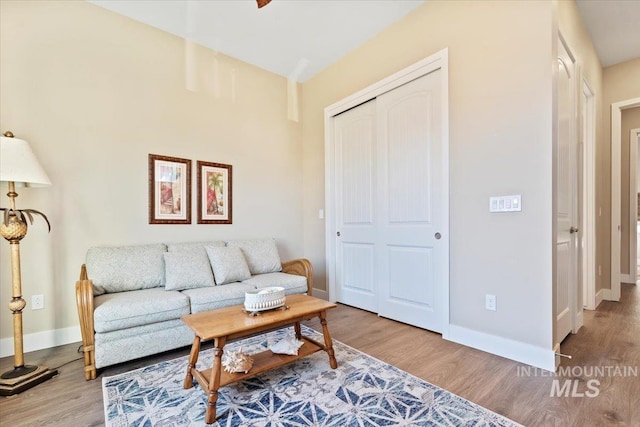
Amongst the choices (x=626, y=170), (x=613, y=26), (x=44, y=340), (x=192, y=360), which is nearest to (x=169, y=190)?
(x=44, y=340)

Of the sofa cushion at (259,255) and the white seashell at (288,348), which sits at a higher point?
the sofa cushion at (259,255)

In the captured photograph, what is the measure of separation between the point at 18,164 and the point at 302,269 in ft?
7.91

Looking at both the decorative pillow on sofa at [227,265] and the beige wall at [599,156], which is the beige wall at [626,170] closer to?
the beige wall at [599,156]

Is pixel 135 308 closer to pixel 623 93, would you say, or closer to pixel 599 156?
pixel 599 156

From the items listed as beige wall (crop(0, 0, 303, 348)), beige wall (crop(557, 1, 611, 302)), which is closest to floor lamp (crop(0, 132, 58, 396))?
beige wall (crop(0, 0, 303, 348))

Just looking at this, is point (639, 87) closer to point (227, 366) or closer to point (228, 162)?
point (228, 162)

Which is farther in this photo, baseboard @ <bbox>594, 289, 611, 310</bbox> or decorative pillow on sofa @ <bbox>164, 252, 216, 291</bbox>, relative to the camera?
baseboard @ <bbox>594, 289, 611, 310</bbox>

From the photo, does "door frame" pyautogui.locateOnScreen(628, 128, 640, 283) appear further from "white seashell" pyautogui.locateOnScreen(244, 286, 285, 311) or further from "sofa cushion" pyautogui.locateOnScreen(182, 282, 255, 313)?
"sofa cushion" pyautogui.locateOnScreen(182, 282, 255, 313)

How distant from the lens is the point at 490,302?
221cm

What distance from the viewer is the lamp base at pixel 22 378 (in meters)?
1.73

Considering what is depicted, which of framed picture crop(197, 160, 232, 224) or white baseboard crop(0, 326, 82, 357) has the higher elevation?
framed picture crop(197, 160, 232, 224)

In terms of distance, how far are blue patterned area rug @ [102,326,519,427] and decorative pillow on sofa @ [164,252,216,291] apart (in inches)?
26.2

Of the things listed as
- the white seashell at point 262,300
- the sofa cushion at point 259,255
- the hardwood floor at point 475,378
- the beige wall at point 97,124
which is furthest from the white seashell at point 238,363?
the beige wall at point 97,124

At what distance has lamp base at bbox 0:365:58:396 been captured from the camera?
173 centimetres
